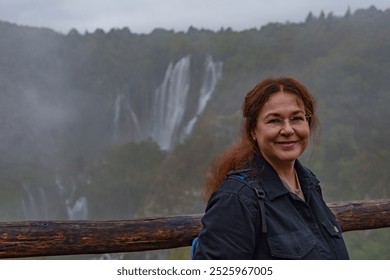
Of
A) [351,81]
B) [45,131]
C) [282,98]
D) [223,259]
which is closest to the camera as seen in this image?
[223,259]

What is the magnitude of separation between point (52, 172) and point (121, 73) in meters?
13.5

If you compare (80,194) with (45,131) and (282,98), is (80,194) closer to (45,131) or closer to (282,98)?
(45,131)

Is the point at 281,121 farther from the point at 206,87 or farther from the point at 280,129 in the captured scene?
the point at 206,87

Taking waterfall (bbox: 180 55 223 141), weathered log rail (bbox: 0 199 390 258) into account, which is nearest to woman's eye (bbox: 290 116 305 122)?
weathered log rail (bbox: 0 199 390 258)

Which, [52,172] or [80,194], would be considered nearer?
[80,194]

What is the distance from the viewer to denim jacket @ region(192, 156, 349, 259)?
43.1 inches

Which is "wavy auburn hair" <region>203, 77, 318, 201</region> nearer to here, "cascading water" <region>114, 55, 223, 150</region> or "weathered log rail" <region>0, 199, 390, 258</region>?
"weathered log rail" <region>0, 199, 390, 258</region>

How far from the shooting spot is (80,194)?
50.6 meters

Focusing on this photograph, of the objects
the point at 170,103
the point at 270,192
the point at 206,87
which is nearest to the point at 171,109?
the point at 170,103

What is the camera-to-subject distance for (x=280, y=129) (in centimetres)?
125

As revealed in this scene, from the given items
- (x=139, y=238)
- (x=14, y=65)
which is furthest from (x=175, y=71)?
(x=139, y=238)

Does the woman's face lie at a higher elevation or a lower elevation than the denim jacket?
higher

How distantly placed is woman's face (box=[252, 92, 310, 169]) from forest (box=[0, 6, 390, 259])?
31.7 meters

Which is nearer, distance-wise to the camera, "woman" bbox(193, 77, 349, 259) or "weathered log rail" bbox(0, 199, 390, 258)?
"woman" bbox(193, 77, 349, 259)
